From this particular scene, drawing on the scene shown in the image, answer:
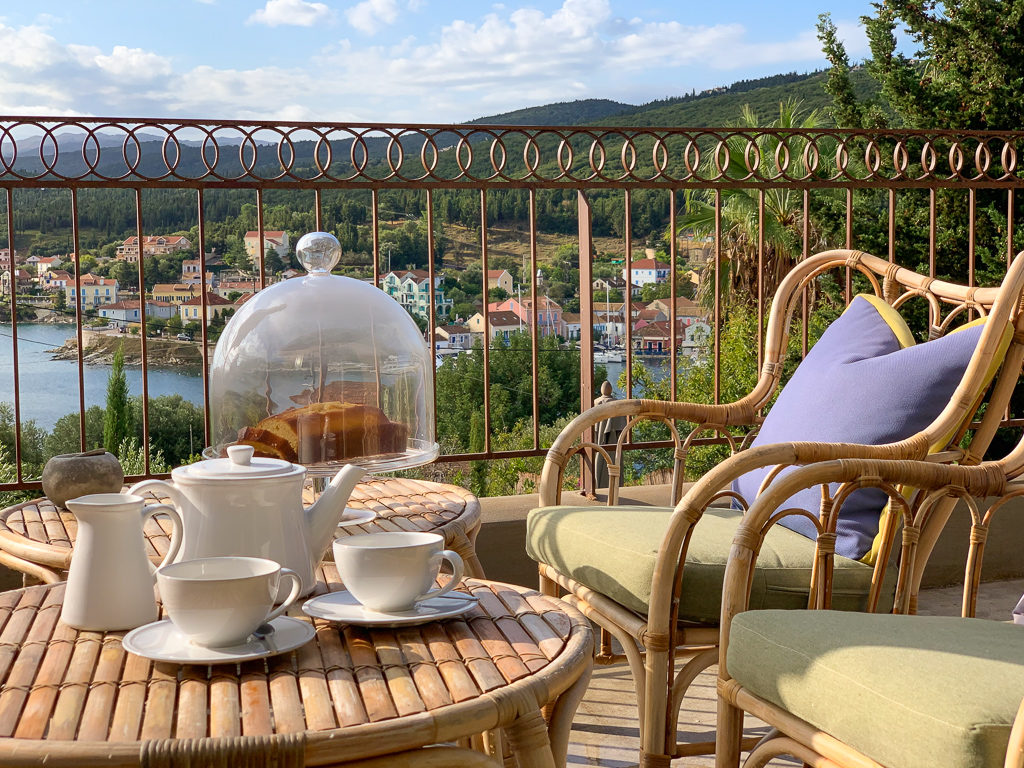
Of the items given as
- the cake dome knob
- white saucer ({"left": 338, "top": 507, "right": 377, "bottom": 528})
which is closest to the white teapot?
white saucer ({"left": 338, "top": 507, "right": 377, "bottom": 528})

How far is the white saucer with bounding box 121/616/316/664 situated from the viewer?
987 mm

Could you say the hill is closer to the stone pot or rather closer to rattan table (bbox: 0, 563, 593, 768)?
the stone pot

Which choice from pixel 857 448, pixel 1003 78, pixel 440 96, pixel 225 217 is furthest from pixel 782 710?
pixel 440 96

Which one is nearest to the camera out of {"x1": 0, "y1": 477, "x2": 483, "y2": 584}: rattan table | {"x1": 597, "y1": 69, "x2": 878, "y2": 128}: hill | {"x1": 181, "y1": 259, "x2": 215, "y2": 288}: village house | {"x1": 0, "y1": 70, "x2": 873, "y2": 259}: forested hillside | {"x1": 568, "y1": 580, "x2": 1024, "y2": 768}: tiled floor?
{"x1": 0, "y1": 477, "x2": 483, "y2": 584}: rattan table

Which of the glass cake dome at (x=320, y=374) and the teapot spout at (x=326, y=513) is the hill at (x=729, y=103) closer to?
the glass cake dome at (x=320, y=374)

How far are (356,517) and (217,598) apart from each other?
0.66 metres

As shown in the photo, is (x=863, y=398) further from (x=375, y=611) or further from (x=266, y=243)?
(x=266, y=243)

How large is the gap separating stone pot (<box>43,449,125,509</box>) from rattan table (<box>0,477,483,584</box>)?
0.07 m

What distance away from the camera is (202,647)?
102 cm

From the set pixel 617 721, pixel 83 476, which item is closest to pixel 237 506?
pixel 83 476

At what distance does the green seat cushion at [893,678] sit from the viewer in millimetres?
1020

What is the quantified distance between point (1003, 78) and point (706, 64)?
76.4ft

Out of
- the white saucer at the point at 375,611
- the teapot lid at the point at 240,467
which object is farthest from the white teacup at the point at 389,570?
the teapot lid at the point at 240,467

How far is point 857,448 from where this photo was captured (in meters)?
1.57
